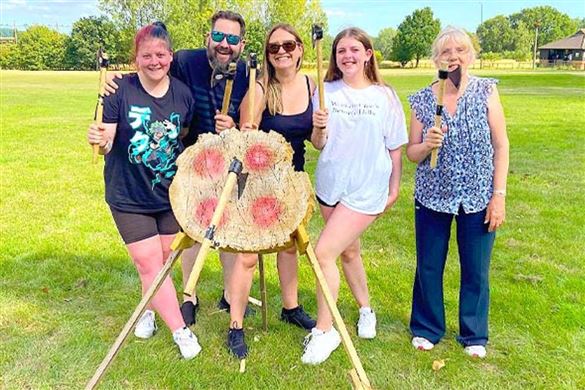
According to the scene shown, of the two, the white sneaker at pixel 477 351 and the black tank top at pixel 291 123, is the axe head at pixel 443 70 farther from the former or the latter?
the white sneaker at pixel 477 351

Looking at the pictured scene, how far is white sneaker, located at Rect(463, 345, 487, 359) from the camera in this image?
12.5 feet

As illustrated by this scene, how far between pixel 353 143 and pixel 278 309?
68.3 inches

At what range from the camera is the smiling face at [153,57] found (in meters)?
3.39

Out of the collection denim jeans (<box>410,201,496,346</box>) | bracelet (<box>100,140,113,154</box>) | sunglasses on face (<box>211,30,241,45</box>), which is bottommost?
denim jeans (<box>410,201,496,346</box>)

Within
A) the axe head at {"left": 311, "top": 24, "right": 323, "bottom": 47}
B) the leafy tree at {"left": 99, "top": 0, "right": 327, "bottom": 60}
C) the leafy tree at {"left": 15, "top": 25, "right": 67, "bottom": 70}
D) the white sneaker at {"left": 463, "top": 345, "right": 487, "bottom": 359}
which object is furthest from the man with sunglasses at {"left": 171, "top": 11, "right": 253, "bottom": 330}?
the leafy tree at {"left": 15, "top": 25, "right": 67, "bottom": 70}

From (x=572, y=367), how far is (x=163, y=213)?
2797 mm

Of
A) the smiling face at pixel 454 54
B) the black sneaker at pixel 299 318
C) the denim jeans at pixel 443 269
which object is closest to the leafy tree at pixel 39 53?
the black sneaker at pixel 299 318

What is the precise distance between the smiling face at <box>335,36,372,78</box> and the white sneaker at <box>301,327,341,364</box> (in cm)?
169

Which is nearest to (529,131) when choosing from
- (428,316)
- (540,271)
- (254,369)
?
(540,271)

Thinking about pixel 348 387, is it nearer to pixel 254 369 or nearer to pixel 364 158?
pixel 254 369

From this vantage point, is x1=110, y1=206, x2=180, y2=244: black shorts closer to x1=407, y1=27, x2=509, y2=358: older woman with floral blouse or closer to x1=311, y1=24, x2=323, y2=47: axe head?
x1=311, y1=24, x2=323, y2=47: axe head

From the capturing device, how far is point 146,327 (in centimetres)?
416

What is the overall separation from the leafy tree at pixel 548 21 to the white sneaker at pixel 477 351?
12323 centimetres

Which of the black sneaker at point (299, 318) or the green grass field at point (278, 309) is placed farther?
the black sneaker at point (299, 318)
